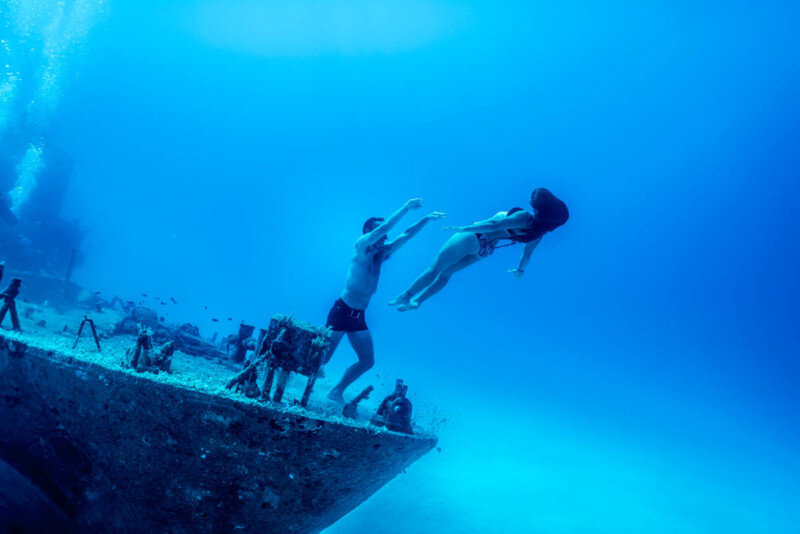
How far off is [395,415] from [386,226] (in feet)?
8.79

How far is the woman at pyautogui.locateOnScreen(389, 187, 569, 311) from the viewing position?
5.26 meters

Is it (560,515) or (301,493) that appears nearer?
(301,493)

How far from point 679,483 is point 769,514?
952 centimetres

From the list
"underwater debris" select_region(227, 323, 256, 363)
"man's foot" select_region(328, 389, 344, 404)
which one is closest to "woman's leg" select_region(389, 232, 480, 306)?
"man's foot" select_region(328, 389, 344, 404)

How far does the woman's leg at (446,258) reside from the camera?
18.2 feet

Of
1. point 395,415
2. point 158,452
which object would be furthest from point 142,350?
point 395,415

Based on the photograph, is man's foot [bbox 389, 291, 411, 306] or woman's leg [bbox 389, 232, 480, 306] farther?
man's foot [bbox 389, 291, 411, 306]

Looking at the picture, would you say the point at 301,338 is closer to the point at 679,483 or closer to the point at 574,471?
the point at 574,471

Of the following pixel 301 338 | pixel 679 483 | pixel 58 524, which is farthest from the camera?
pixel 679 483

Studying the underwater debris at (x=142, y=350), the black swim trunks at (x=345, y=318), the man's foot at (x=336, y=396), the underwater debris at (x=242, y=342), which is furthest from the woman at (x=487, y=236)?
the underwater debris at (x=142, y=350)

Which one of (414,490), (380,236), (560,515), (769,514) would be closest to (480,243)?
(380,236)

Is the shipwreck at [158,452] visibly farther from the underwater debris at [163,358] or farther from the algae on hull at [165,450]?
the underwater debris at [163,358]

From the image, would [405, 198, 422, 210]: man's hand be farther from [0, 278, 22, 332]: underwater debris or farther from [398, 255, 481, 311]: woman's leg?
[0, 278, 22, 332]: underwater debris

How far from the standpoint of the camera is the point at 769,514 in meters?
36.7
